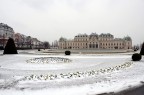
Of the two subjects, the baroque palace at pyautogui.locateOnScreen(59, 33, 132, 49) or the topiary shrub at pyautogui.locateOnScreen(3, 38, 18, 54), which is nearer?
the topiary shrub at pyautogui.locateOnScreen(3, 38, 18, 54)

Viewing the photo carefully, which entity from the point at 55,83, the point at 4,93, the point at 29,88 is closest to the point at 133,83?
the point at 55,83

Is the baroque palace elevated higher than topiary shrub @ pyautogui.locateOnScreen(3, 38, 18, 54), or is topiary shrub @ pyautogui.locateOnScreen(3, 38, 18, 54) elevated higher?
the baroque palace

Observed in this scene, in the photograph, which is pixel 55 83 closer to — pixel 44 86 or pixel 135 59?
pixel 44 86

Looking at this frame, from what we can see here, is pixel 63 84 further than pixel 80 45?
No

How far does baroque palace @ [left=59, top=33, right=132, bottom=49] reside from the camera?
398 feet

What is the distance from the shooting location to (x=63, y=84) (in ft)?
32.6

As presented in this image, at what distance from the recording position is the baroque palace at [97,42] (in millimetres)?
121312

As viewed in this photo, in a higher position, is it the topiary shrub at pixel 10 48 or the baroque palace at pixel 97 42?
the baroque palace at pixel 97 42

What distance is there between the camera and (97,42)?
121375 millimetres

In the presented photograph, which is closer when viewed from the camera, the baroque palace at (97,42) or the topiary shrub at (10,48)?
the topiary shrub at (10,48)

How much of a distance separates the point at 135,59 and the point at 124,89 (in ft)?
47.5

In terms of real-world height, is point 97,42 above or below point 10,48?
above

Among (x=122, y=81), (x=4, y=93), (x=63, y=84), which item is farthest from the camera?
(x=122, y=81)

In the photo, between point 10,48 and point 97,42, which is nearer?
point 10,48
